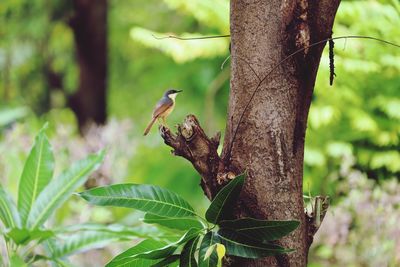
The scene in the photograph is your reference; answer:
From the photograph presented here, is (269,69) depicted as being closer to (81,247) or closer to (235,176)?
(235,176)

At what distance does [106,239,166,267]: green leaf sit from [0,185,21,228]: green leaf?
2.13 feet

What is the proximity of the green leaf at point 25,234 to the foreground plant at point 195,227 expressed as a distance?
48 centimetres

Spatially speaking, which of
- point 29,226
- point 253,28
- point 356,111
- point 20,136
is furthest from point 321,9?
point 20,136

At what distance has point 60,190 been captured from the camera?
2.04 meters

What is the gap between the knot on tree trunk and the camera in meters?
1.33

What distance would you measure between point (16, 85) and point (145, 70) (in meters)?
2.33

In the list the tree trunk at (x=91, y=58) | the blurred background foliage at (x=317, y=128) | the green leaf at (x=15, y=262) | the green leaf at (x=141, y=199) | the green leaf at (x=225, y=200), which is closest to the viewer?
the green leaf at (x=225, y=200)

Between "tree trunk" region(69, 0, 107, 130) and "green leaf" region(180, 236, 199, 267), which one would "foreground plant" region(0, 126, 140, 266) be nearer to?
"green leaf" region(180, 236, 199, 267)

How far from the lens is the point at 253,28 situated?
1355 millimetres

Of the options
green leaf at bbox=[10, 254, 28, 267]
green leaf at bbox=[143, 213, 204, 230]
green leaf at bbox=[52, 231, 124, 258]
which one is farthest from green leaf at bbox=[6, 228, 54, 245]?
green leaf at bbox=[143, 213, 204, 230]

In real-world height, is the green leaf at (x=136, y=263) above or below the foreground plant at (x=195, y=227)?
below

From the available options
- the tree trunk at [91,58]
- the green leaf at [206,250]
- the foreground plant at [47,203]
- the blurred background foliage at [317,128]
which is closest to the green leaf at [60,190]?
the foreground plant at [47,203]

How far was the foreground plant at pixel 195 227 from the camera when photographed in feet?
4.25

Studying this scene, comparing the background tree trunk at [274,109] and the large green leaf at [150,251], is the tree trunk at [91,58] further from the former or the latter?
the background tree trunk at [274,109]
